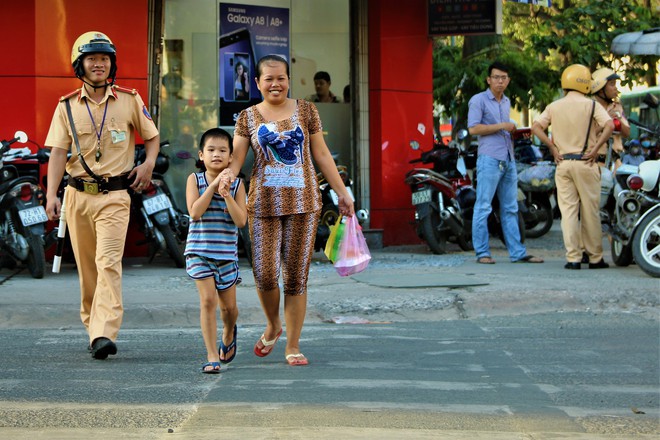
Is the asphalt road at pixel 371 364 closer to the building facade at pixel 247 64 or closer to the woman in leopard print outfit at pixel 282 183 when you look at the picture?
the woman in leopard print outfit at pixel 282 183

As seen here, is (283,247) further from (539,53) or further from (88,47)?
(539,53)

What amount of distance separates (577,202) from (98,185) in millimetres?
5415

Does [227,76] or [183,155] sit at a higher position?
[227,76]

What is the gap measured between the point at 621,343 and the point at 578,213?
3.71m

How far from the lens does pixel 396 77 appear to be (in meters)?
13.6

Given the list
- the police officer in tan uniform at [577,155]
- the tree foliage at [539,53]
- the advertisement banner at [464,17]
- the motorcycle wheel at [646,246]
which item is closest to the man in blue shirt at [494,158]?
the police officer in tan uniform at [577,155]

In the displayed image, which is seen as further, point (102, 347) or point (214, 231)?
point (102, 347)

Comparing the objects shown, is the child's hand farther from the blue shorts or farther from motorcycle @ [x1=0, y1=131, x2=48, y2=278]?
motorcycle @ [x1=0, y1=131, x2=48, y2=278]

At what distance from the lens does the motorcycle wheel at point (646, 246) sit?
10.2 m

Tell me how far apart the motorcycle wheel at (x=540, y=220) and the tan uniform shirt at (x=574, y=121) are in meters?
3.96

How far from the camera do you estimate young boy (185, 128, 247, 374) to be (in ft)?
21.1

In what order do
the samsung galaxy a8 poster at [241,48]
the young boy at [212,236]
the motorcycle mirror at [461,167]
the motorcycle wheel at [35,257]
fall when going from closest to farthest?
the young boy at [212,236] < the motorcycle wheel at [35,257] < the samsung galaxy a8 poster at [241,48] < the motorcycle mirror at [461,167]

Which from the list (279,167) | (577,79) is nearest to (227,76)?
(577,79)

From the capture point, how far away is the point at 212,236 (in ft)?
21.2
